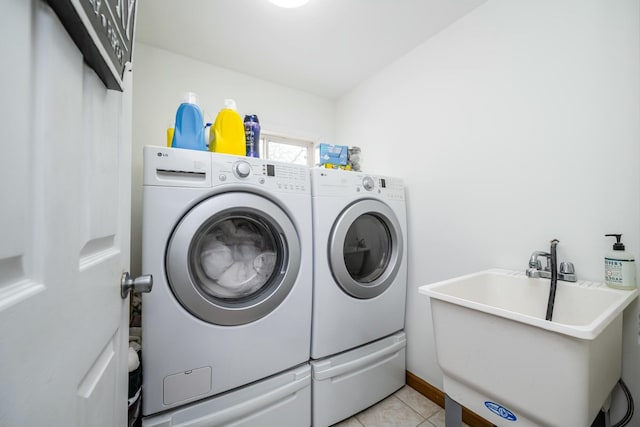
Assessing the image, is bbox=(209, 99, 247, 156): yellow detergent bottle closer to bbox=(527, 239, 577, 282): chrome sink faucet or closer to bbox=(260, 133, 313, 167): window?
bbox=(260, 133, 313, 167): window

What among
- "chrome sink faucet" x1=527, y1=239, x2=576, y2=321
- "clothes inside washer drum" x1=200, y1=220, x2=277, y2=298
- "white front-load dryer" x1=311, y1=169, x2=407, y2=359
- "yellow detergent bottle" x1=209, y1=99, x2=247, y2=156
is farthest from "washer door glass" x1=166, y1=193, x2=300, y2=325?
"chrome sink faucet" x1=527, y1=239, x2=576, y2=321

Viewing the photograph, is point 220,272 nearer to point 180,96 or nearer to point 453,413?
point 453,413

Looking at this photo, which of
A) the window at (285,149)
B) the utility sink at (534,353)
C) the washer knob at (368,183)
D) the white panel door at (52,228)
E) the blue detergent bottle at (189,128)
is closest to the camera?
the white panel door at (52,228)

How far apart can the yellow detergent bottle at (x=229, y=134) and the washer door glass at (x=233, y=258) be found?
308 millimetres

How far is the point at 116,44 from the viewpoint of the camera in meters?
0.45

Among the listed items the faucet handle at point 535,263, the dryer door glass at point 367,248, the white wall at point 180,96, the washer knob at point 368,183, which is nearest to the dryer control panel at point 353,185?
the washer knob at point 368,183

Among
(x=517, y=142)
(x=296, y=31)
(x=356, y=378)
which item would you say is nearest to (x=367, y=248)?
(x=356, y=378)

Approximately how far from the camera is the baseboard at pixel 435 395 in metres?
1.19

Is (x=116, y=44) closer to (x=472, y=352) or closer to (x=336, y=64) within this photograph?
(x=472, y=352)

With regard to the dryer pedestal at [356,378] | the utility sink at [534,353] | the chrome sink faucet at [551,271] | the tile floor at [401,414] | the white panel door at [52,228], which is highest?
the white panel door at [52,228]

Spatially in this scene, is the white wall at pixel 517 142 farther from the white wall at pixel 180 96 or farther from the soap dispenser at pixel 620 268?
the white wall at pixel 180 96

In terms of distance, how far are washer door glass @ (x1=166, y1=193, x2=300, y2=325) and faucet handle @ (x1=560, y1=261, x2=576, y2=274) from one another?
3.45 ft

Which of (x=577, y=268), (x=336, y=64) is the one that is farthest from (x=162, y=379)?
(x=336, y=64)

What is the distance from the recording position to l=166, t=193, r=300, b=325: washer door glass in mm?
869
